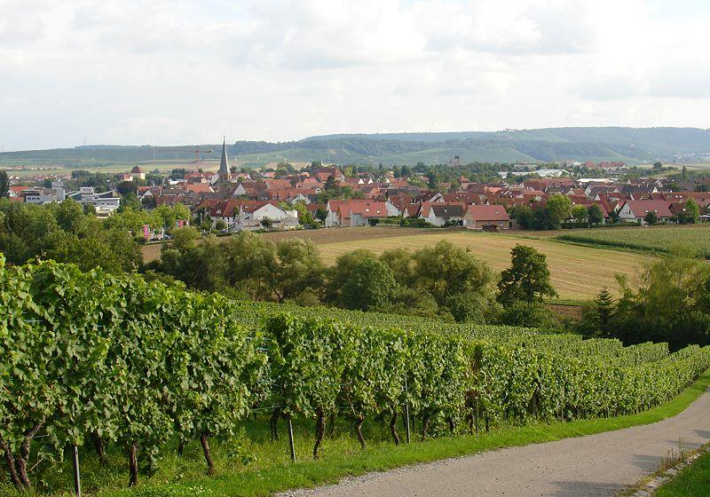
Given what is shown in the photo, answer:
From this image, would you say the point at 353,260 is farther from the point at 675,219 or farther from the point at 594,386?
the point at 675,219

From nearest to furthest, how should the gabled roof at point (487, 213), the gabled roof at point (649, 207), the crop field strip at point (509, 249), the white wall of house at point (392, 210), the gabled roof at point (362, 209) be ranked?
the crop field strip at point (509, 249)
the gabled roof at point (487, 213)
the gabled roof at point (649, 207)
the gabled roof at point (362, 209)
the white wall of house at point (392, 210)

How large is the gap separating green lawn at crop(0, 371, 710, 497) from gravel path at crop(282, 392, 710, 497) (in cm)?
37

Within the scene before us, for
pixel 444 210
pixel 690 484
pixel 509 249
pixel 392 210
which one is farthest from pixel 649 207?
pixel 690 484

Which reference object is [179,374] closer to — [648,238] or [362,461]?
[362,461]

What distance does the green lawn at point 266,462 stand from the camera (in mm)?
11875

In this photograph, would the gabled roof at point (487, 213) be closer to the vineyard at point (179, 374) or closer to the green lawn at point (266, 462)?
the vineyard at point (179, 374)

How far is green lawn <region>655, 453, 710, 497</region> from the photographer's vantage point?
13.1 metres

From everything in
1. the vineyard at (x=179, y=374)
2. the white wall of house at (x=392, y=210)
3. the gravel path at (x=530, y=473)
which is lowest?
the white wall of house at (x=392, y=210)

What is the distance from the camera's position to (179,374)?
13.2 m

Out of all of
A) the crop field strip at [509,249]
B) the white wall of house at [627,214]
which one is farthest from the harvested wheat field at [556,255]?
the white wall of house at [627,214]

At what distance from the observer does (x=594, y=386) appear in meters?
26.8

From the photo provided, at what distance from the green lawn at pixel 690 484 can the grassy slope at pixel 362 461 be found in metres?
3.90

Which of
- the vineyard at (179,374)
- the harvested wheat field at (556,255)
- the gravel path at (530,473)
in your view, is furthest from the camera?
the harvested wheat field at (556,255)

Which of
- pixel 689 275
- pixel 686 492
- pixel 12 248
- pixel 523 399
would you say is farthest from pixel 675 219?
pixel 686 492
